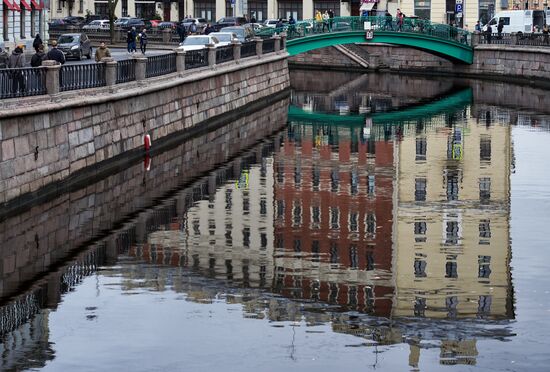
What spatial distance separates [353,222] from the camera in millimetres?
37875

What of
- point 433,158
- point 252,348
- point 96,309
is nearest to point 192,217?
point 96,309

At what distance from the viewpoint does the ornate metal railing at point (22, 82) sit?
120 ft

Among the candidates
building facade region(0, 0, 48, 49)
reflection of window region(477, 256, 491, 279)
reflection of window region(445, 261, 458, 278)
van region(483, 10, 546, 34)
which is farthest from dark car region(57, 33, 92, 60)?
reflection of window region(477, 256, 491, 279)

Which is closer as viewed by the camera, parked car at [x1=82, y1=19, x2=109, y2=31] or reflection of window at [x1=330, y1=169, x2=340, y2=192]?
reflection of window at [x1=330, y1=169, x2=340, y2=192]

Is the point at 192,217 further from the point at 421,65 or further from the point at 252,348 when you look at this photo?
the point at 421,65

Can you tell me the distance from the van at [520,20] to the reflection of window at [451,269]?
72059 millimetres

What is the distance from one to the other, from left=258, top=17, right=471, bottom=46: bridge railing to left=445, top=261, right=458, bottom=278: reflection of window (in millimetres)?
55705

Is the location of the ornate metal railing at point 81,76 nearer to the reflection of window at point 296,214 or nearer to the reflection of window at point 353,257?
the reflection of window at point 296,214

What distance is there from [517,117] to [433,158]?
14781 millimetres

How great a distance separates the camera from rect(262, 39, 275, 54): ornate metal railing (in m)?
76.8

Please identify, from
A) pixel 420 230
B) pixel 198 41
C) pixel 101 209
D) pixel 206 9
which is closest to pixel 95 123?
pixel 101 209

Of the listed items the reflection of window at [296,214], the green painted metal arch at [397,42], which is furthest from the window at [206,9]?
the reflection of window at [296,214]

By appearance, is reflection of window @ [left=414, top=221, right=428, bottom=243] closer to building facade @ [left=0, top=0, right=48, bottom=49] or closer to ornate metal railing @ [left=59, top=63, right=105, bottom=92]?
ornate metal railing @ [left=59, top=63, right=105, bottom=92]

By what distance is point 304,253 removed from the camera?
111 feet
